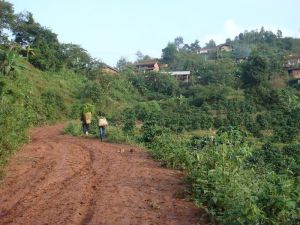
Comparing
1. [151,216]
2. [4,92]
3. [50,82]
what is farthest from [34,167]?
[50,82]

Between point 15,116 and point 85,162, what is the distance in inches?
86.5

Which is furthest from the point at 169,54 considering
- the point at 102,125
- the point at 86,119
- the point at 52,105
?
the point at 102,125

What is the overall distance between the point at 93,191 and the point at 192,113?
1192 inches

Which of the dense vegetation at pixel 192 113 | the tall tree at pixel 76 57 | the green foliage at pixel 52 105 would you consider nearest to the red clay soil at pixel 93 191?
the dense vegetation at pixel 192 113

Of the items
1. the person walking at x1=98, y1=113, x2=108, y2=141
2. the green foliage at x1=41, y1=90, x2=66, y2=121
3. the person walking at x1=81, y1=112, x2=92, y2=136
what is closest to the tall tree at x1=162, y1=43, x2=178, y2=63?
the green foliage at x1=41, y1=90, x2=66, y2=121

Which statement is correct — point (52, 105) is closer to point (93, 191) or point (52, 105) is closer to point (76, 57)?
point (76, 57)

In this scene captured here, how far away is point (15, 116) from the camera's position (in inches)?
461

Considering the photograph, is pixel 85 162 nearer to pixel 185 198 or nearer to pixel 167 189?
pixel 167 189

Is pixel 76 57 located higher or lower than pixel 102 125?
higher

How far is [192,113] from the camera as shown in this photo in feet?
126

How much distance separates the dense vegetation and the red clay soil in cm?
53

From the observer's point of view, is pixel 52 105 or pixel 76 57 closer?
pixel 52 105

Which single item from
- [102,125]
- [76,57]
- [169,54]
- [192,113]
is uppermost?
[169,54]

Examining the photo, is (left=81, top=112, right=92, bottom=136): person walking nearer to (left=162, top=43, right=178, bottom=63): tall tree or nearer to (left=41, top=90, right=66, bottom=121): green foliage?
(left=41, top=90, right=66, bottom=121): green foliage
